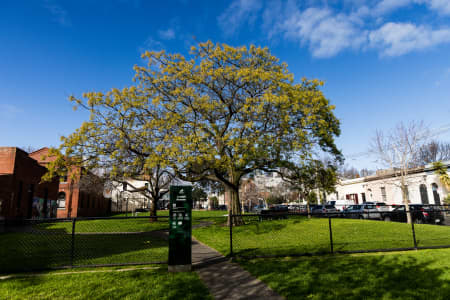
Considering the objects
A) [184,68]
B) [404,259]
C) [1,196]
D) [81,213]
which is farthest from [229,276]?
[81,213]

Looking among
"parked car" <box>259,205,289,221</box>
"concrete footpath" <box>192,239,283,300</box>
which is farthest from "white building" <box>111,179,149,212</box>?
"concrete footpath" <box>192,239,283,300</box>

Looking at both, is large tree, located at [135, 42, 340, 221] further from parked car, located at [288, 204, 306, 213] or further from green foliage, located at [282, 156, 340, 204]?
parked car, located at [288, 204, 306, 213]

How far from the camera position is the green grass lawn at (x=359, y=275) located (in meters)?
5.20

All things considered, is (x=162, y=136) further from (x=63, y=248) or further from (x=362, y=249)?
(x=362, y=249)

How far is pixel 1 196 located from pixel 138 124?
13.9m

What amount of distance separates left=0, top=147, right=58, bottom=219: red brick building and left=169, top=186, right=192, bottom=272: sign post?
16.5m

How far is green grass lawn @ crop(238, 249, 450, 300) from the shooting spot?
5.20 m

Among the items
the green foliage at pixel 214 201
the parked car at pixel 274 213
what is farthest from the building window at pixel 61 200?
the green foliage at pixel 214 201

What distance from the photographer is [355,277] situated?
20.4 feet

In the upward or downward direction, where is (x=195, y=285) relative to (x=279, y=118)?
downward

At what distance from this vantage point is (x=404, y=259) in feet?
26.2

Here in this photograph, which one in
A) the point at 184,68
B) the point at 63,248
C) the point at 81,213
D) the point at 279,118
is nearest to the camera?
the point at 63,248

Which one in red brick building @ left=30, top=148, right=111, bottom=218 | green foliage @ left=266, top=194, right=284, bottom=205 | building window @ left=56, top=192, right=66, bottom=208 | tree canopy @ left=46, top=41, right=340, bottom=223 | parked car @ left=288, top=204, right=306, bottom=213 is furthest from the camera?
green foliage @ left=266, top=194, right=284, bottom=205

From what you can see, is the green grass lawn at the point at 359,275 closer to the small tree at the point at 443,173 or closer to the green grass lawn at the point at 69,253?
the green grass lawn at the point at 69,253
